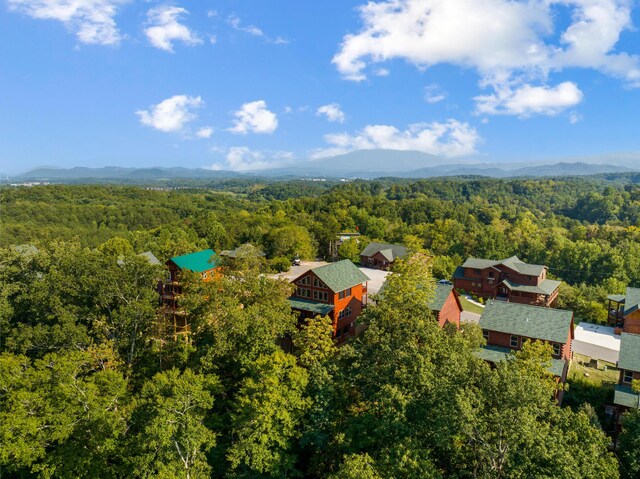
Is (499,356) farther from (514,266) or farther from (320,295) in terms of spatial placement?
(514,266)

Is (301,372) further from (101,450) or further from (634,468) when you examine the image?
(634,468)

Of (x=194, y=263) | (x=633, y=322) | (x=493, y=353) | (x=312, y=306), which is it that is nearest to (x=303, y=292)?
(x=312, y=306)

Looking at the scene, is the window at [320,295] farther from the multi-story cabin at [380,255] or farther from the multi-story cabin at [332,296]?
the multi-story cabin at [380,255]

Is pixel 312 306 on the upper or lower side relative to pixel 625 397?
upper

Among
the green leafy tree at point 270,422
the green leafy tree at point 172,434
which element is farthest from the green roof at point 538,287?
the green leafy tree at point 172,434

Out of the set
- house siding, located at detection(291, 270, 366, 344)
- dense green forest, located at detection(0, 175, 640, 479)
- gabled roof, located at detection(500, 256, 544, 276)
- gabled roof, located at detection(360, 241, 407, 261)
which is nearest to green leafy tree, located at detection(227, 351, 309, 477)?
dense green forest, located at detection(0, 175, 640, 479)

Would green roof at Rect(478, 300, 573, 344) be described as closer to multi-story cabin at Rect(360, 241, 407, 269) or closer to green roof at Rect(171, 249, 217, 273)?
green roof at Rect(171, 249, 217, 273)
